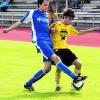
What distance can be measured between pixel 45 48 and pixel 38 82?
138 cm

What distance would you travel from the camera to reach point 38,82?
9281 millimetres

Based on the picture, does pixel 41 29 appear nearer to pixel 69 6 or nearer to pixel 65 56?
→ pixel 65 56

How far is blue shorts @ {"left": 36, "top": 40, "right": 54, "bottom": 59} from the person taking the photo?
808 cm

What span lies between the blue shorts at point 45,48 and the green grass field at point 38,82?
75cm

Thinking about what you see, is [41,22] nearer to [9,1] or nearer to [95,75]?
→ [95,75]

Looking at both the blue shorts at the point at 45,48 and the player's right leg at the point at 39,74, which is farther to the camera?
the player's right leg at the point at 39,74

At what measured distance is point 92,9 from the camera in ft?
93.1

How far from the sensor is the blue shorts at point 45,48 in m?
8.08

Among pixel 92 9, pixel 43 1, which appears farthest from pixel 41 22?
pixel 92 9

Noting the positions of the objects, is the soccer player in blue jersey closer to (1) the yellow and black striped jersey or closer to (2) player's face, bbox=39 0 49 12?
(2) player's face, bbox=39 0 49 12

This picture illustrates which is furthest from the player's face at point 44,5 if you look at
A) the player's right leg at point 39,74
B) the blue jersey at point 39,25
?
the player's right leg at point 39,74

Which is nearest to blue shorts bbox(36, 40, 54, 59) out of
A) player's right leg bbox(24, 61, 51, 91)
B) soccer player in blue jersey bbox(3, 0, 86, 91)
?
soccer player in blue jersey bbox(3, 0, 86, 91)

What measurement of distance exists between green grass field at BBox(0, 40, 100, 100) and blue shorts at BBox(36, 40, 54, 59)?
0.75 metres

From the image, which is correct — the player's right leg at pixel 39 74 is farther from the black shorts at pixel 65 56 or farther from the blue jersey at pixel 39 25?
the blue jersey at pixel 39 25
